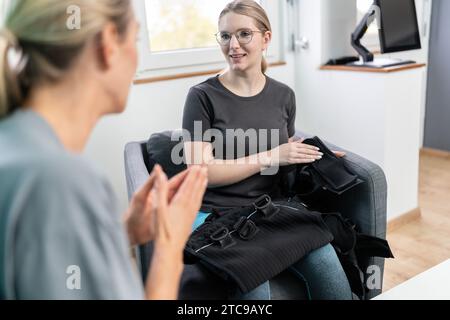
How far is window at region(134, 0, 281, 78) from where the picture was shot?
2.05m

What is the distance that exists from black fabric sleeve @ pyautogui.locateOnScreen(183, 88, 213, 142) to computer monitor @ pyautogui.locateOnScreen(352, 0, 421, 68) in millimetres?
1162

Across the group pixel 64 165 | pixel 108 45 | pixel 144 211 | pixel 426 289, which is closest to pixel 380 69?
pixel 426 289

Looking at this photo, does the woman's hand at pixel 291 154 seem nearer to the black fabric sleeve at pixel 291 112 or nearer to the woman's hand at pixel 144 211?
the black fabric sleeve at pixel 291 112

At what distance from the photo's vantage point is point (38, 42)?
23.8 inches

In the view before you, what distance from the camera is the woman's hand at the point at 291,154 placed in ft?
4.75

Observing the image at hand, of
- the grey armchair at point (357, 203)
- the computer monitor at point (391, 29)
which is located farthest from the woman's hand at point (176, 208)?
the computer monitor at point (391, 29)

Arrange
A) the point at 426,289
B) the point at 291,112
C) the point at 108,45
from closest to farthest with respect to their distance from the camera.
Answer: the point at 108,45 → the point at 426,289 → the point at 291,112

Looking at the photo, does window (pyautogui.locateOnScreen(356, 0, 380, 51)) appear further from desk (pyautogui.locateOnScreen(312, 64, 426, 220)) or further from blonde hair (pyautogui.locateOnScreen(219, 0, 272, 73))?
blonde hair (pyautogui.locateOnScreen(219, 0, 272, 73))

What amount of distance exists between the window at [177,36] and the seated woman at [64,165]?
1369 mm

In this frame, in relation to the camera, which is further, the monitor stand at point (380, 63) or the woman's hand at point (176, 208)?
the monitor stand at point (380, 63)

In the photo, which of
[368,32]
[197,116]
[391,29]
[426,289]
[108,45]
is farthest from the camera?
[368,32]

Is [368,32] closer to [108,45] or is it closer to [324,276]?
[324,276]

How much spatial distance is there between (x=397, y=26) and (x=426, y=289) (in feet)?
5.79
